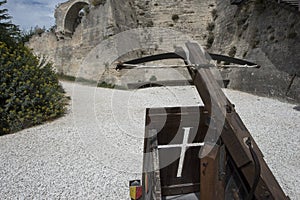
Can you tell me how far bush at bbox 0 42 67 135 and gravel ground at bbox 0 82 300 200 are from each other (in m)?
0.28

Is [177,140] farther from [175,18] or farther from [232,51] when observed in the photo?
[175,18]

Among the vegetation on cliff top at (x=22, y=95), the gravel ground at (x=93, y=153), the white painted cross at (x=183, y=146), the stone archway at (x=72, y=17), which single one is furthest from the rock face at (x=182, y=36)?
the white painted cross at (x=183, y=146)

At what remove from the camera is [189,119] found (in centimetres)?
153

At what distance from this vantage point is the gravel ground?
254 cm

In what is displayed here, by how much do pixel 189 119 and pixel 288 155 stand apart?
280cm

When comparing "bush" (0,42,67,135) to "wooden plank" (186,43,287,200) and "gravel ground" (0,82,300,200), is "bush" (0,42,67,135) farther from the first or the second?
"wooden plank" (186,43,287,200)

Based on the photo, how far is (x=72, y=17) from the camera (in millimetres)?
14898

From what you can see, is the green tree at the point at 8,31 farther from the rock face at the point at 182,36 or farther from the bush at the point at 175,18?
the bush at the point at 175,18

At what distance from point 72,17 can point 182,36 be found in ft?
29.9

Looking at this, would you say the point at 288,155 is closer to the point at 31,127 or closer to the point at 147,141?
the point at 147,141

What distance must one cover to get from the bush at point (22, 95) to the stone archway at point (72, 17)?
10387 millimetres

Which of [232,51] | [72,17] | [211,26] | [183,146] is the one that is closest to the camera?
[183,146]

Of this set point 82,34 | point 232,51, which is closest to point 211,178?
point 232,51

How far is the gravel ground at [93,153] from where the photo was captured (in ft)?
8.32
